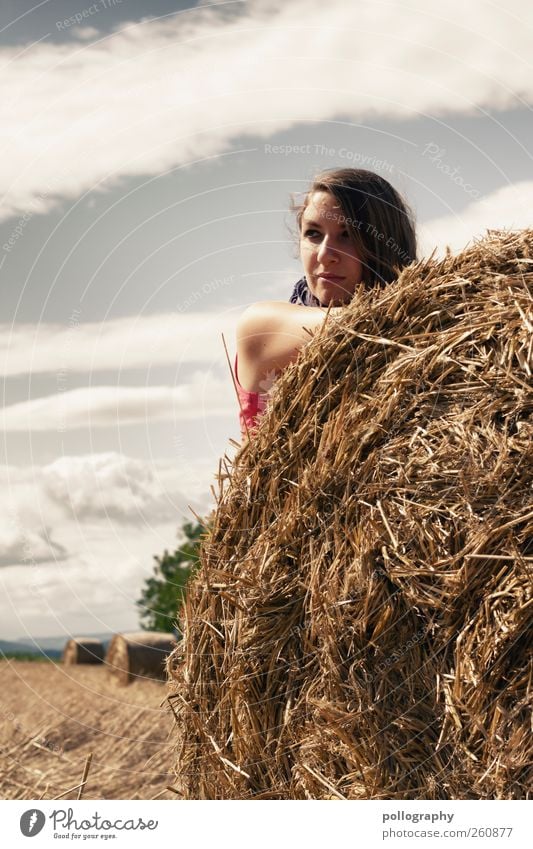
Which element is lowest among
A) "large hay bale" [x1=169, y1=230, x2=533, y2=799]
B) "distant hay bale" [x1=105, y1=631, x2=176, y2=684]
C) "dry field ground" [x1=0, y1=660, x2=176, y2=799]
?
"dry field ground" [x1=0, y1=660, x2=176, y2=799]

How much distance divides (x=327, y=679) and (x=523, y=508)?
2.57ft

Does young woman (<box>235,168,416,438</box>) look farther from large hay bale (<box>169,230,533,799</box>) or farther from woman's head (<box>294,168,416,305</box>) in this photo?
large hay bale (<box>169,230,533,799</box>)

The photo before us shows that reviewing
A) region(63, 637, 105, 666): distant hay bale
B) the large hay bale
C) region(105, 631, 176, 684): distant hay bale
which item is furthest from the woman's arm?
region(63, 637, 105, 666): distant hay bale

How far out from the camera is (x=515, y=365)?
2725 mm

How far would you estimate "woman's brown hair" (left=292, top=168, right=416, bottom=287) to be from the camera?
339cm

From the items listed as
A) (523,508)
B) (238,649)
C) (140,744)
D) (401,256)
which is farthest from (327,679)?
(140,744)

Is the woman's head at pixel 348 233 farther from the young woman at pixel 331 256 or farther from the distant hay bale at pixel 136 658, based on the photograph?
the distant hay bale at pixel 136 658

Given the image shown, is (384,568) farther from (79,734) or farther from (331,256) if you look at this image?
(79,734)

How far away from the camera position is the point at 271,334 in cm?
313

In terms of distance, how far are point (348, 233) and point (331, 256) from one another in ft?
0.40

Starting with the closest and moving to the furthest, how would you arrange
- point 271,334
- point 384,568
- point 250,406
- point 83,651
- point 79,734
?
1. point 384,568
2. point 271,334
3. point 250,406
4. point 79,734
5. point 83,651

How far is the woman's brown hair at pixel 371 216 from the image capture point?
3391 millimetres

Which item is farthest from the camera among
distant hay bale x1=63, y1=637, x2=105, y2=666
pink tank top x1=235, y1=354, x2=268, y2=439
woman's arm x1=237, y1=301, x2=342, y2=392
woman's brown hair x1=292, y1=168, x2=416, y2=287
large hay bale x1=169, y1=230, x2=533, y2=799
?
distant hay bale x1=63, y1=637, x2=105, y2=666

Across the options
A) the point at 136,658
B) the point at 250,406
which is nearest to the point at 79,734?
the point at 136,658
